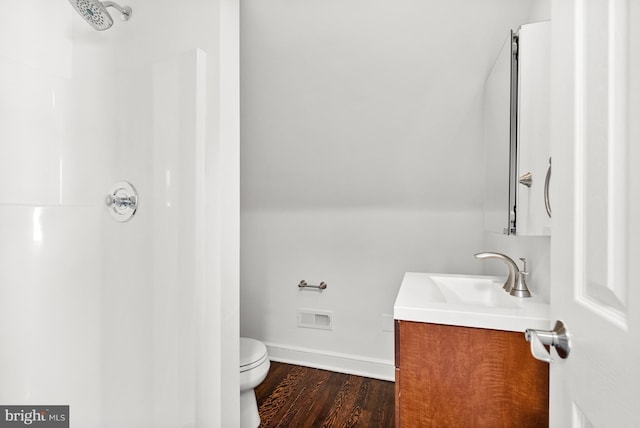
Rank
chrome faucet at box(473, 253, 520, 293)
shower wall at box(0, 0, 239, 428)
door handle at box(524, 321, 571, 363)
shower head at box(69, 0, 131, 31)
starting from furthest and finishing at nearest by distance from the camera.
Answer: chrome faucet at box(473, 253, 520, 293)
shower wall at box(0, 0, 239, 428)
shower head at box(69, 0, 131, 31)
door handle at box(524, 321, 571, 363)

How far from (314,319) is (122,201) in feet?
5.50

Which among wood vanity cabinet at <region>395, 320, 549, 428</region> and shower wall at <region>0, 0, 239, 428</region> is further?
shower wall at <region>0, 0, 239, 428</region>

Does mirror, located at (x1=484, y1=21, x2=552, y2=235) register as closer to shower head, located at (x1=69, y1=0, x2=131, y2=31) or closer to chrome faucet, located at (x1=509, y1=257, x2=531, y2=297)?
chrome faucet, located at (x1=509, y1=257, x2=531, y2=297)

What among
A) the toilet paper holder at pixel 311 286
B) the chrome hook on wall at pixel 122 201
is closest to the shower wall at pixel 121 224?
the chrome hook on wall at pixel 122 201

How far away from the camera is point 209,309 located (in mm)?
1280

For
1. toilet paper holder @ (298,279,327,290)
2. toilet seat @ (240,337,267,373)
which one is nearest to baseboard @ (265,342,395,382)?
toilet paper holder @ (298,279,327,290)

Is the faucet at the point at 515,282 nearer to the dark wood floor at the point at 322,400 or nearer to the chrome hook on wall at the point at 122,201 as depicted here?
the dark wood floor at the point at 322,400

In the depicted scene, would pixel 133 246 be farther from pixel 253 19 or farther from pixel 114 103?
pixel 253 19

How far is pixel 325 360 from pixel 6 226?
2.03m

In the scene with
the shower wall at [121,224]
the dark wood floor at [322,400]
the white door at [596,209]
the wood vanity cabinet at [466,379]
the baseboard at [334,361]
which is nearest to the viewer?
the white door at [596,209]

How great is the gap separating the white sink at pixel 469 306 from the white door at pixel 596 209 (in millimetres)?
402

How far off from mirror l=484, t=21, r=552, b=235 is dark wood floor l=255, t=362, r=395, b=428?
1301mm

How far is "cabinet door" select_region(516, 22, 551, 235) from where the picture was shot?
1.17 m

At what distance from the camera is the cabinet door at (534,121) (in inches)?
45.9
